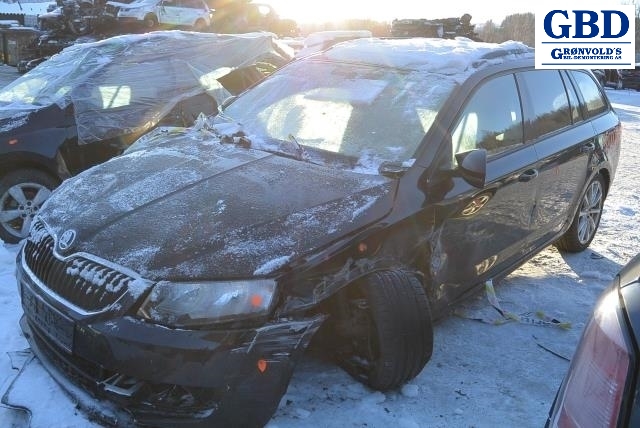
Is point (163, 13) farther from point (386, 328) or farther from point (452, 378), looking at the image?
point (386, 328)

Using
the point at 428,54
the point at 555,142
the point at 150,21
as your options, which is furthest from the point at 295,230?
the point at 150,21

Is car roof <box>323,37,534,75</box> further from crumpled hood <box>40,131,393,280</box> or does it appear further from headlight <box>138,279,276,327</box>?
headlight <box>138,279,276,327</box>

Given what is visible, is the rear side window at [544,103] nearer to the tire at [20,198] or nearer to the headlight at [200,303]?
the headlight at [200,303]

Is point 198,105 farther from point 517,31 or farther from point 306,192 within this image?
point 517,31

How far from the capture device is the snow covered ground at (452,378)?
2.72m

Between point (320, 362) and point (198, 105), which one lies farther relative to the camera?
point (198, 105)

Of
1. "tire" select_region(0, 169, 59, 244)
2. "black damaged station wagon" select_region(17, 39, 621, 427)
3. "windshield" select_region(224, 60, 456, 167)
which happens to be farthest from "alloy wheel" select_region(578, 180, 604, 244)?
"tire" select_region(0, 169, 59, 244)

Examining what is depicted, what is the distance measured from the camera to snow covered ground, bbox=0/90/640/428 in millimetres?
2717

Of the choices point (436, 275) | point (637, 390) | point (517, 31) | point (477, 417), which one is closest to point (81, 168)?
point (436, 275)

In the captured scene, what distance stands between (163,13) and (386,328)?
718 inches

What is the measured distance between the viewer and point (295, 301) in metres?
2.48

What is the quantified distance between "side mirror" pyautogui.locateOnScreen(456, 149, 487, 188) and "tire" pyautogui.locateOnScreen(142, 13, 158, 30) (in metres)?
17.2

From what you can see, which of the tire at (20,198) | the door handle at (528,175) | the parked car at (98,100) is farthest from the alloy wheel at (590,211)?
the tire at (20,198)

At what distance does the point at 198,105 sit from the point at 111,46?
1.08 metres
